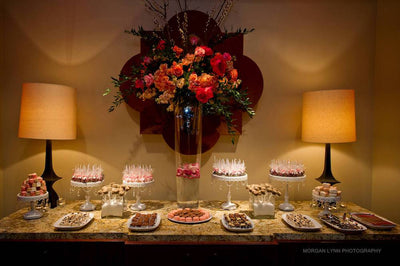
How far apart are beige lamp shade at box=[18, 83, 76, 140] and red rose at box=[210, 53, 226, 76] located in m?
1.18

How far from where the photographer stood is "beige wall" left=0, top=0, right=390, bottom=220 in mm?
2066

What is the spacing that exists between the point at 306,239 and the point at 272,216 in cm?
27

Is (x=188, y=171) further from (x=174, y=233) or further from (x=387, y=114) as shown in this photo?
(x=387, y=114)

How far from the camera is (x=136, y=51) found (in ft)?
6.81

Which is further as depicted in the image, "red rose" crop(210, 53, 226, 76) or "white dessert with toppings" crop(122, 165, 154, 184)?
"white dessert with toppings" crop(122, 165, 154, 184)

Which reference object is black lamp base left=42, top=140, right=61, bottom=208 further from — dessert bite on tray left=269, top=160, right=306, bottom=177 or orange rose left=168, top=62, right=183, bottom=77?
dessert bite on tray left=269, top=160, right=306, bottom=177

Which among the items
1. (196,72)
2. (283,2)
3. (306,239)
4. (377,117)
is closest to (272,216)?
(306,239)

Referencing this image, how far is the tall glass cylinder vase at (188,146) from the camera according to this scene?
5.49 feet

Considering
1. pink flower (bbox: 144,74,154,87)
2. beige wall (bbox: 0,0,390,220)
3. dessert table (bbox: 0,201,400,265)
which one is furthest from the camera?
beige wall (bbox: 0,0,390,220)

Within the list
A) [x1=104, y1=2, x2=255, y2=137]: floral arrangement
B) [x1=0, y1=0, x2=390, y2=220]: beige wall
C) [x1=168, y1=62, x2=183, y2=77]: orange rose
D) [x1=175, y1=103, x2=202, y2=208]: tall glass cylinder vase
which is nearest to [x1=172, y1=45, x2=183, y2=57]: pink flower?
[x1=104, y1=2, x2=255, y2=137]: floral arrangement

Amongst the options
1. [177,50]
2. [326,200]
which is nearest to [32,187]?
[177,50]

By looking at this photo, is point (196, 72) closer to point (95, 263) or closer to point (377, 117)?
point (95, 263)

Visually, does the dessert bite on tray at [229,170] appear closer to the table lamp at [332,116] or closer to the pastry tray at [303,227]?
the pastry tray at [303,227]

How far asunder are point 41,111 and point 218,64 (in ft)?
4.35
